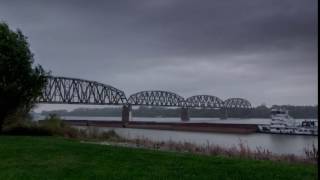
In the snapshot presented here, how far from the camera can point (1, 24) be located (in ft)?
91.8

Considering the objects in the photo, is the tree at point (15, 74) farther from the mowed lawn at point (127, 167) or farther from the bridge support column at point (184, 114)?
the bridge support column at point (184, 114)

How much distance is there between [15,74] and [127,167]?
17285 mm

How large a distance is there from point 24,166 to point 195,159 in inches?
178

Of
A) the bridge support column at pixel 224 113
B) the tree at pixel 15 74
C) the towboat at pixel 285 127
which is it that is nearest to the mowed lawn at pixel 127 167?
the tree at pixel 15 74

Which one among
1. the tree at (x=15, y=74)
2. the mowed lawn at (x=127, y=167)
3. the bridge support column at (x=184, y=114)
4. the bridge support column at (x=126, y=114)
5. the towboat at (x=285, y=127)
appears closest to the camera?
the mowed lawn at (x=127, y=167)

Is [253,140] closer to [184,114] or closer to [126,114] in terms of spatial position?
[126,114]

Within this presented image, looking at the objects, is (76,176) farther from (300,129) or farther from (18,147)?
(300,129)

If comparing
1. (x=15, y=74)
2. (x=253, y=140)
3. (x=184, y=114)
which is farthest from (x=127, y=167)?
(x=184, y=114)

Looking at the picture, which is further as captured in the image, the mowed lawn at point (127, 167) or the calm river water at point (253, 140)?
the calm river water at point (253, 140)

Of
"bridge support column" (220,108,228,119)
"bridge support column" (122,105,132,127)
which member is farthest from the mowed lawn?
"bridge support column" (220,108,228,119)

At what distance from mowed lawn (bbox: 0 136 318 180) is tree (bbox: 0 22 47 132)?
1242 centimetres

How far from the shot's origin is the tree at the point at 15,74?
27.1 m

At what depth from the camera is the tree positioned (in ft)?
89.0

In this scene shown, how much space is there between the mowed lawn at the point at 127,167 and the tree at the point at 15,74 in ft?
40.7
